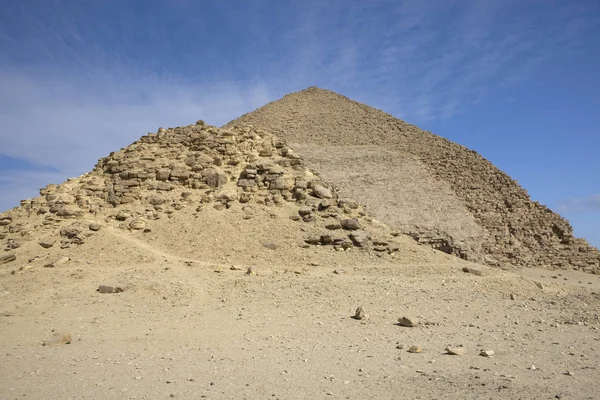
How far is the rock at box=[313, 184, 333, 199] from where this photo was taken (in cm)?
1448

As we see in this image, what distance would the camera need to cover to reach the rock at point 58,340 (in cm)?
609

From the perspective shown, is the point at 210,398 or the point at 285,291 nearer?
the point at 210,398

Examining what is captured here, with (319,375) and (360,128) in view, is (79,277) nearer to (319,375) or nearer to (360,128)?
(319,375)

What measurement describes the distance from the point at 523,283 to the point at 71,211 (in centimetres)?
1247

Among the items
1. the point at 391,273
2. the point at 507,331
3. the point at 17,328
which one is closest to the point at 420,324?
the point at 507,331

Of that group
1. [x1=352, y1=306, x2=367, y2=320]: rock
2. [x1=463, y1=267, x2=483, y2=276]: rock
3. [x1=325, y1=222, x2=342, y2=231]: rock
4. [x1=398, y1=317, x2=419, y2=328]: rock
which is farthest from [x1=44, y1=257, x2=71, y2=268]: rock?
[x1=463, y1=267, x2=483, y2=276]: rock

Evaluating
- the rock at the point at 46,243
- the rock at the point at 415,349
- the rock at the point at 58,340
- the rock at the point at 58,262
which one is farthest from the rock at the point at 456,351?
the rock at the point at 46,243

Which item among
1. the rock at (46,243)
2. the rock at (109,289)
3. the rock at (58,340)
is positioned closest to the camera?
the rock at (58,340)

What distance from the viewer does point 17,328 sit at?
6992mm

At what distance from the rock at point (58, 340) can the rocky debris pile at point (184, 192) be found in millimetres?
5754

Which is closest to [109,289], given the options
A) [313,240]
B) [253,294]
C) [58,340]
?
[58,340]

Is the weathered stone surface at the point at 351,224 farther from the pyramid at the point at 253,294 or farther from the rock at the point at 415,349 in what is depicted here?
the rock at the point at 415,349

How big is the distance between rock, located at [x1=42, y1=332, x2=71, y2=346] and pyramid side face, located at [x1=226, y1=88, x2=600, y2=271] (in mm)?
11701

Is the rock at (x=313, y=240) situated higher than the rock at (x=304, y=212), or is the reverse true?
the rock at (x=304, y=212)
